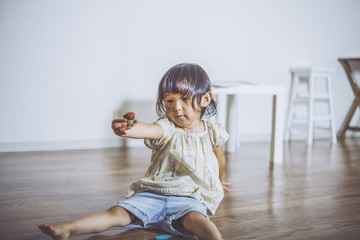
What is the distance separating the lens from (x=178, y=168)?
1.17m

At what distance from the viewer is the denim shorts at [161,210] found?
1070mm

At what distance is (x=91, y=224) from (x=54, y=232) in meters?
0.12

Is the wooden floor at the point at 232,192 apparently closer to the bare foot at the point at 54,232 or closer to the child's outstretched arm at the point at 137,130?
the bare foot at the point at 54,232

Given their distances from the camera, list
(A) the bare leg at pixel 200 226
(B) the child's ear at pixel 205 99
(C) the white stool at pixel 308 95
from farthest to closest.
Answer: (C) the white stool at pixel 308 95
(B) the child's ear at pixel 205 99
(A) the bare leg at pixel 200 226

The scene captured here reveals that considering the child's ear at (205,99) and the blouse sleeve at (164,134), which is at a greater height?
the child's ear at (205,99)

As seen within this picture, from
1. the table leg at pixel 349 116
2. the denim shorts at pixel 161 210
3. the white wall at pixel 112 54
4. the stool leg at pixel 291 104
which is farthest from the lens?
the table leg at pixel 349 116

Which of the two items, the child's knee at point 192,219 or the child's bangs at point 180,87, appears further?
the child's bangs at point 180,87

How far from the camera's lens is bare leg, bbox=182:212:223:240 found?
96 cm

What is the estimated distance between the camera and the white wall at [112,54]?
2334 mm

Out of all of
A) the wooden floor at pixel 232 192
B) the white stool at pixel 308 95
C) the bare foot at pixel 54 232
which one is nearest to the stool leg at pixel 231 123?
the wooden floor at pixel 232 192

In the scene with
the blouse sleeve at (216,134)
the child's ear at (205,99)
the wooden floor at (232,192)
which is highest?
the child's ear at (205,99)

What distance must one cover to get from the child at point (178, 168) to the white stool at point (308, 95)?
2.15m

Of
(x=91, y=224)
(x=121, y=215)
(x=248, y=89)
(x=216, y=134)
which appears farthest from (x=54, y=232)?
(x=248, y=89)

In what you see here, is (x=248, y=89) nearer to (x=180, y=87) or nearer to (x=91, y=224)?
(x=180, y=87)
